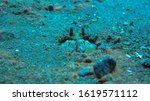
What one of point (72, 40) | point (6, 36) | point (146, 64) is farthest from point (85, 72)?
point (6, 36)

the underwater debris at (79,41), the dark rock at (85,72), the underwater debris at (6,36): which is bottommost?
the dark rock at (85,72)

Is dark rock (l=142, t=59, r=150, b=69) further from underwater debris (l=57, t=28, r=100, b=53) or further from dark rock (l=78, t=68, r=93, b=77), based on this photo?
underwater debris (l=57, t=28, r=100, b=53)

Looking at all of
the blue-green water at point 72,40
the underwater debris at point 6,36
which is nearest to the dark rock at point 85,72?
the blue-green water at point 72,40

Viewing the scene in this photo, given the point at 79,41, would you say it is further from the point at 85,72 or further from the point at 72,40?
the point at 85,72

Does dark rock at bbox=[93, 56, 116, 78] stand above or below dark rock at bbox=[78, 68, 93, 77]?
above

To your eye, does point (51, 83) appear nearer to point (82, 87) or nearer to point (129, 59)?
point (82, 87)

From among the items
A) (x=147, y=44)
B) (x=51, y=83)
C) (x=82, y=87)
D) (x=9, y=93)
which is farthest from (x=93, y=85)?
(x=147, y=44)

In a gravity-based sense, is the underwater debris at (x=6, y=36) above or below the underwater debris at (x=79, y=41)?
above

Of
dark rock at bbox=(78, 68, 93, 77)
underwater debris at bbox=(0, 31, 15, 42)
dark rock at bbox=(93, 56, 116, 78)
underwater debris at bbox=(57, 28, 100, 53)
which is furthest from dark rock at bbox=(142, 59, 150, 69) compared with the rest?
underwater debris at bbox=(0, 31, 15, 42)

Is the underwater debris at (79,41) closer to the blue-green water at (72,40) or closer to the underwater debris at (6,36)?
the blue-green water at (72,40)
